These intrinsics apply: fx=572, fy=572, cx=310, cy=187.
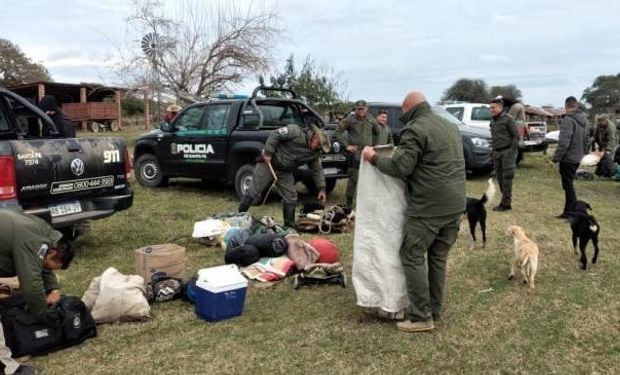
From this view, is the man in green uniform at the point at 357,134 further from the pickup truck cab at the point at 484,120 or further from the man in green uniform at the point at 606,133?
the man in green uniform at the point at 606,133

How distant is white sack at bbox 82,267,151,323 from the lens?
442cm

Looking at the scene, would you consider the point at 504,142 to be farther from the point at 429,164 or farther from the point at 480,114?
the point at 480,114

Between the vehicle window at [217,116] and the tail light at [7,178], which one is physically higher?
the vehicle window at [217,116]

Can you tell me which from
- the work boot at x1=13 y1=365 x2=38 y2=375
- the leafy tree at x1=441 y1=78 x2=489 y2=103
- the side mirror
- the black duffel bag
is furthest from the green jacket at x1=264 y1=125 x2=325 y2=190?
the leafy tree at x1=441 y1=78 x2=489 y2=103

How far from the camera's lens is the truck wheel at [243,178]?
9266mm

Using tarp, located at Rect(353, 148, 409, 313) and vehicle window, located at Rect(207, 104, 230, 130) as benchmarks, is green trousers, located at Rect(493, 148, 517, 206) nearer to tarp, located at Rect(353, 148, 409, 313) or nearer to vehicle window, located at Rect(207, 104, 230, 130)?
vehicle window, located at Rect(207, 104, 230, 130)

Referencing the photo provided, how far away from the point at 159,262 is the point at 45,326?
1.35 m

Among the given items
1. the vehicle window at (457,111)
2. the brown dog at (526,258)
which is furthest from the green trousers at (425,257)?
the vehicle window at (457,111)

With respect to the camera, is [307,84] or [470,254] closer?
[470,254]

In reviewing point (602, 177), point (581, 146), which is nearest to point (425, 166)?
point (581, 146)

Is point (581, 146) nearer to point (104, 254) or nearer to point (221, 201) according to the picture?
point (221, 201)

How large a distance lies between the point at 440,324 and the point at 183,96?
15.9m

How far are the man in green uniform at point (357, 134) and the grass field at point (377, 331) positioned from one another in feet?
7.45

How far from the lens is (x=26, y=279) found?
370cm
